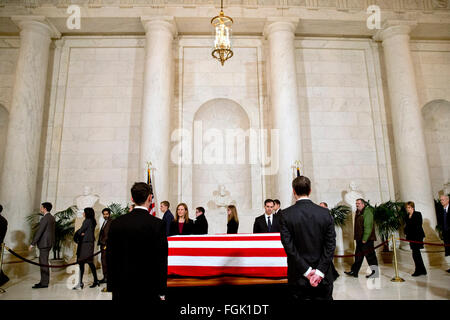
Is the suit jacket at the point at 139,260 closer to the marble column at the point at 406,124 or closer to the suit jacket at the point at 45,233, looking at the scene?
the suit jacket at the point at 45,233

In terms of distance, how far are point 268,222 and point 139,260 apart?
3715 mm

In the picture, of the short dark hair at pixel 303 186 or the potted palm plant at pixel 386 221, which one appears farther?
the potted palm plant at pixel 386 221

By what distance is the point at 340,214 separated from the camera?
28.2 feet

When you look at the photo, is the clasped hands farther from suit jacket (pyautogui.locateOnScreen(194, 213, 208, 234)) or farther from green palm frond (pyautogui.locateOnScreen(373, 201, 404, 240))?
green palm frond (pyautogui.locateOnScreen(373, 201, 404, 240))

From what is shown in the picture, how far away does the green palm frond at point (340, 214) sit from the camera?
8533 mm

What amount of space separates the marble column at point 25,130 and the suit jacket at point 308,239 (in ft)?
27.1

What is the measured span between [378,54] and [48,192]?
1201cm

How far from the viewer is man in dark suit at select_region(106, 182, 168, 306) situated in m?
2.27

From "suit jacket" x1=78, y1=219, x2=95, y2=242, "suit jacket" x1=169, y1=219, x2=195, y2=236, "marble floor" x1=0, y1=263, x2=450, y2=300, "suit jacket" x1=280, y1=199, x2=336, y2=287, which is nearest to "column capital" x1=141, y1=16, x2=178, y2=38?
"suit jacket" x1=78, y1=219, x2=95, y2=242

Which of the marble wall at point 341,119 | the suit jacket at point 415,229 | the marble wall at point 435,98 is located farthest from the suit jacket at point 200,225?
the marble wall at point 435,98

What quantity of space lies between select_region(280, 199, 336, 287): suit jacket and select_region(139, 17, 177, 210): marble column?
6.30m

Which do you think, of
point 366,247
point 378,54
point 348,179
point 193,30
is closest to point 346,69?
point 378,54

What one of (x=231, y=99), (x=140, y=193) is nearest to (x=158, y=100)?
(x=231, y=99)

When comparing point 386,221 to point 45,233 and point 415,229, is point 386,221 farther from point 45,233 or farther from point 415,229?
point 45,233
